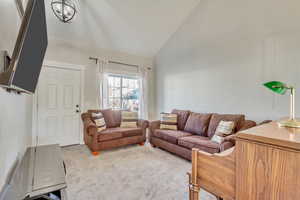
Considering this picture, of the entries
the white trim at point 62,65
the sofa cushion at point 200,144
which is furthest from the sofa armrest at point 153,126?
the white trim at point 62,65

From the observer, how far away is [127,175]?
229cm

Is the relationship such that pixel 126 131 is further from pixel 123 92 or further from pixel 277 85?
pixel 277 85

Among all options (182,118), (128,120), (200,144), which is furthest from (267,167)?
(128,120)

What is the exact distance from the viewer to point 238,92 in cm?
305

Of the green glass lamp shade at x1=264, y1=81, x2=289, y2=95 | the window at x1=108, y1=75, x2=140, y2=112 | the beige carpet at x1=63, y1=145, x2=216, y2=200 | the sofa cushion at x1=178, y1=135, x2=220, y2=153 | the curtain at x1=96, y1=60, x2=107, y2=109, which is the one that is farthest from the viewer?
the window at x1=108, y1=75, x2=140, y2=112

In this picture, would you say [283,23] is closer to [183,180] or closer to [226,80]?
[226,80]

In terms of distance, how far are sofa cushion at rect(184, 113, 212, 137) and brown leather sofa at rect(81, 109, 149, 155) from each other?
3.41 ft

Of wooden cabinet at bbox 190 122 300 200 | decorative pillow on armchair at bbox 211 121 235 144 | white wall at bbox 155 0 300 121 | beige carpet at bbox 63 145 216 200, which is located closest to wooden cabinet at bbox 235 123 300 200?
wooden cabinet at bbox 190 122 300 200

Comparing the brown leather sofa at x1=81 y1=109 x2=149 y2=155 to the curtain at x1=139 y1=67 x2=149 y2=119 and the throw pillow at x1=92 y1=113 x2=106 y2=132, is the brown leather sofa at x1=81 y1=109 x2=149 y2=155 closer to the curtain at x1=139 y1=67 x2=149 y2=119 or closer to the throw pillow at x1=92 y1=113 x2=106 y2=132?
the throw pillow at x1=92 y1=113 x2=106 y2=132

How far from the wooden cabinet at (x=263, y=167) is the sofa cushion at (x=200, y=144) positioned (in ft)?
5.39

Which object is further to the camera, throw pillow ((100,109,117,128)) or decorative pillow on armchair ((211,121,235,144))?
throw pillow ((100,109,117,128))

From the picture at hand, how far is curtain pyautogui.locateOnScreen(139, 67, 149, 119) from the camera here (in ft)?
15.8

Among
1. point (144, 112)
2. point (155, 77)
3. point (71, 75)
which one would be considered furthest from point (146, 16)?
point (144, 112)

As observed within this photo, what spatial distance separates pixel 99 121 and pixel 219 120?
257cm
